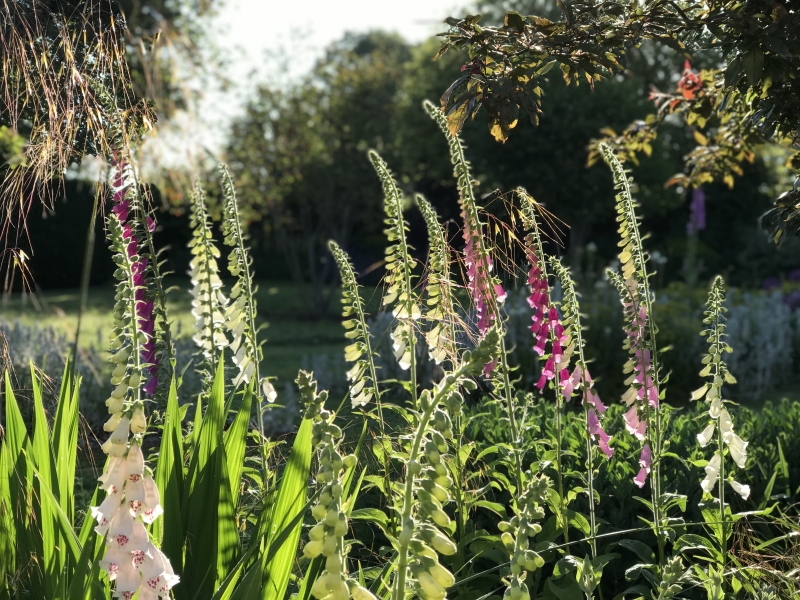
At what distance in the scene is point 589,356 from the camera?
9680 mm

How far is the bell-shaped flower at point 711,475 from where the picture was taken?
3.04 metres

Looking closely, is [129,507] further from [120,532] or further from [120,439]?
[120,439]

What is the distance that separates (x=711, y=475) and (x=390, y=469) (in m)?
1.20

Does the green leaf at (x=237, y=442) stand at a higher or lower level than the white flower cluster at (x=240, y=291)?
lower

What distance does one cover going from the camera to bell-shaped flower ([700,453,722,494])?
3037 millimetres

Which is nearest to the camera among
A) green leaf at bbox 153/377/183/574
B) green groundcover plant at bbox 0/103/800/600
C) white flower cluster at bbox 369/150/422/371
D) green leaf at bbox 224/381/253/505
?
green groundcover plant at bbox 0/103/800/600

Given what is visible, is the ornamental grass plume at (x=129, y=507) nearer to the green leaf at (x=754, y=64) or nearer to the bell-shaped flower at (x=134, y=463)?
the bell-shaped flower at (x=134, y=463)

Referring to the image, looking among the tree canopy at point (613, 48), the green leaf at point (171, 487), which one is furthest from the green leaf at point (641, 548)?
the green leaf at point (171, 487)

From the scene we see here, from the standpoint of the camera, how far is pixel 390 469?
11.2 feet

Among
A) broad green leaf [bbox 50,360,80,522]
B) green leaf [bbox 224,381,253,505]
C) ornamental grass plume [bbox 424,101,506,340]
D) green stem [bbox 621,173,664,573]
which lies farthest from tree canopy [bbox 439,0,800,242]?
broad green leaf [bbox 50,360,80,522]

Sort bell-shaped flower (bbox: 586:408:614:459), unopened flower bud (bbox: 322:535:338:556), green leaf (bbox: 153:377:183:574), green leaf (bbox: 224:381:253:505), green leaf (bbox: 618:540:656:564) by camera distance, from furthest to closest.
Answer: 1. bell-shaped flower (bbox: 586:408:614:459)
2. green leaf (bbox: 618:540:656:564)
3. green leaf (bbox: 224:381:253:505)
4. green leaf (bbox: 153:377:183:574)
5. unopened flower bud (bbox: 322:535:338:556)

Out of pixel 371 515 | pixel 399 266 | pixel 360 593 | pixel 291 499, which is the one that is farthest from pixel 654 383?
pixel 360 593

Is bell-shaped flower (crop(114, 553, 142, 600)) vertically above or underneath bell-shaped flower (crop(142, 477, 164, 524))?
underneath

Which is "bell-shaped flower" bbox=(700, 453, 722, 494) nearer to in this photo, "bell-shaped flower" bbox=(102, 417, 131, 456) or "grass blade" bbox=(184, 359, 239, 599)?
"grass blade" bbox=(184, 359, 239, 599)
